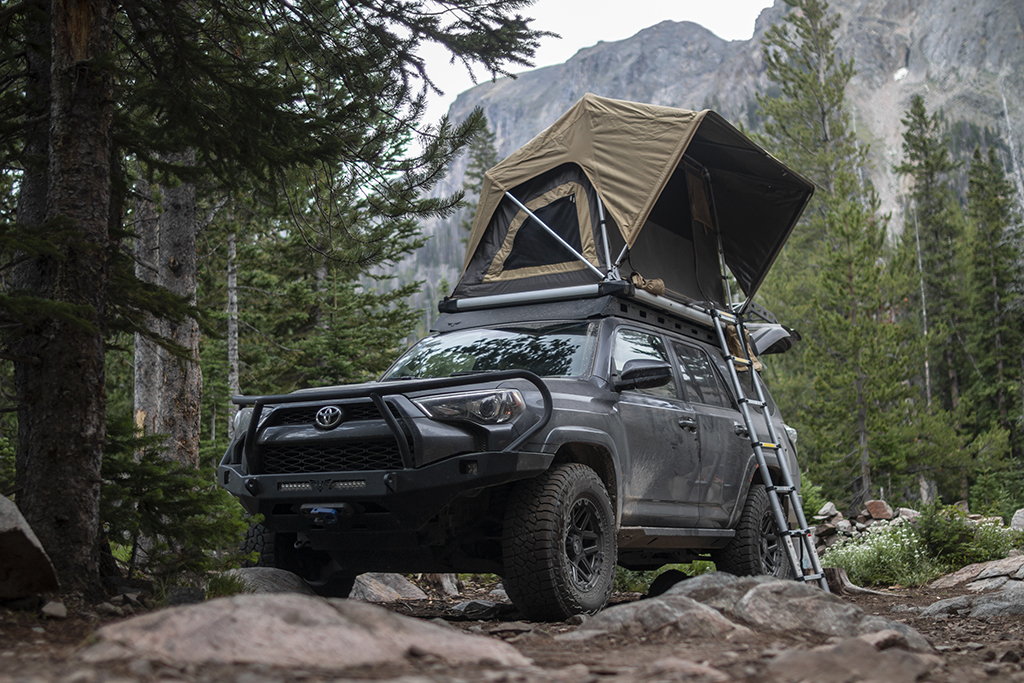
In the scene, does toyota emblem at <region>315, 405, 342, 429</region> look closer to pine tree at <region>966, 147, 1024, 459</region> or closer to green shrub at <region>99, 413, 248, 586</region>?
green shrub at <region>99, 413, 248, 586</region>

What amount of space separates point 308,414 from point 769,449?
4.44 metres

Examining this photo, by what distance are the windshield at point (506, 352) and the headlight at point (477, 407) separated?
0.92 meters

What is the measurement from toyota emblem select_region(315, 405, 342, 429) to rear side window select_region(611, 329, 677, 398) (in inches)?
76.7

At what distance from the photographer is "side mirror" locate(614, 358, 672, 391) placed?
5.45 meters

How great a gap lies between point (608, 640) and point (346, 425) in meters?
1.88

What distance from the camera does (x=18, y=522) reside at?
3.64m

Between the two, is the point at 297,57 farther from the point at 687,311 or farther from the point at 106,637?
the point at 106,637

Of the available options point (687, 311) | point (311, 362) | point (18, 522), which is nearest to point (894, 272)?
point (311, 362)

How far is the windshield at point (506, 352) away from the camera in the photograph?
5816mm

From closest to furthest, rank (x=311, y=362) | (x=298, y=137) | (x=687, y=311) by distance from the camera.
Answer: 1. (x=298, y=137)
2. (x=687, y=311)
3. (x=311, y=362)

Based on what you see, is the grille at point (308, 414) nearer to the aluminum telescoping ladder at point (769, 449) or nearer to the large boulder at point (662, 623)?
the large boulder at point (662, 623)

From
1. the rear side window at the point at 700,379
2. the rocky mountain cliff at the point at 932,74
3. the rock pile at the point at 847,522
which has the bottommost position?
the rock pile at the point at 847,522

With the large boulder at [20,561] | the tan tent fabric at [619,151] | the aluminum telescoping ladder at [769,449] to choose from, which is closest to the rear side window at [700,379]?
the aluminum telescoping ladder at [769,449]

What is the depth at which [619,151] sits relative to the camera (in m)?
6.93
